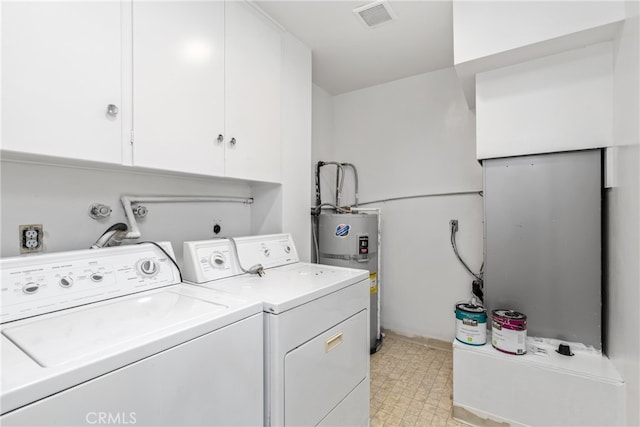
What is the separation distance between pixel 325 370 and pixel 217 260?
754 millimetres

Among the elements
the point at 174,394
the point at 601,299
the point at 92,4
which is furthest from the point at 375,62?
the point at 174,394

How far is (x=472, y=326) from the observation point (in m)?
1.80

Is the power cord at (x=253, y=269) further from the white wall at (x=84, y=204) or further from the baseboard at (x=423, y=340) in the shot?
the baseboard at (x=423, y=340)

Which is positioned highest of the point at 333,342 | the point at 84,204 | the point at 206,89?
the point at 206,89

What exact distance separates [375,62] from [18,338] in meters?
2.78

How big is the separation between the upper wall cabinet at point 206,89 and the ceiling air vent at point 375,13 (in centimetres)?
58

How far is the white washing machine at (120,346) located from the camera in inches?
25.1

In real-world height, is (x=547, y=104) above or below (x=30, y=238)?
above

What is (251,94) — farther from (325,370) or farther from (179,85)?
(325,370)

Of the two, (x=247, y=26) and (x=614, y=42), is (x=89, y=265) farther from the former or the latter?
(x=614, y=42)

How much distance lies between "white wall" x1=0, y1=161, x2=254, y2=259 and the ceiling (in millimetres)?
1278

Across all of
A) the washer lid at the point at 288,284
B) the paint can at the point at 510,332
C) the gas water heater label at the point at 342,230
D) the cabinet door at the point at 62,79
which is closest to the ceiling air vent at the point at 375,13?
the cabinet door at the point at 62,79

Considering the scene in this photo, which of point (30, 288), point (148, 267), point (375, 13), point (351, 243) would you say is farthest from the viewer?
point (351, 243)

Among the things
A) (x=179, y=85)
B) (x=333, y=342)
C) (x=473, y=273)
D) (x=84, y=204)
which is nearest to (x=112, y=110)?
(x=179, y=85)
